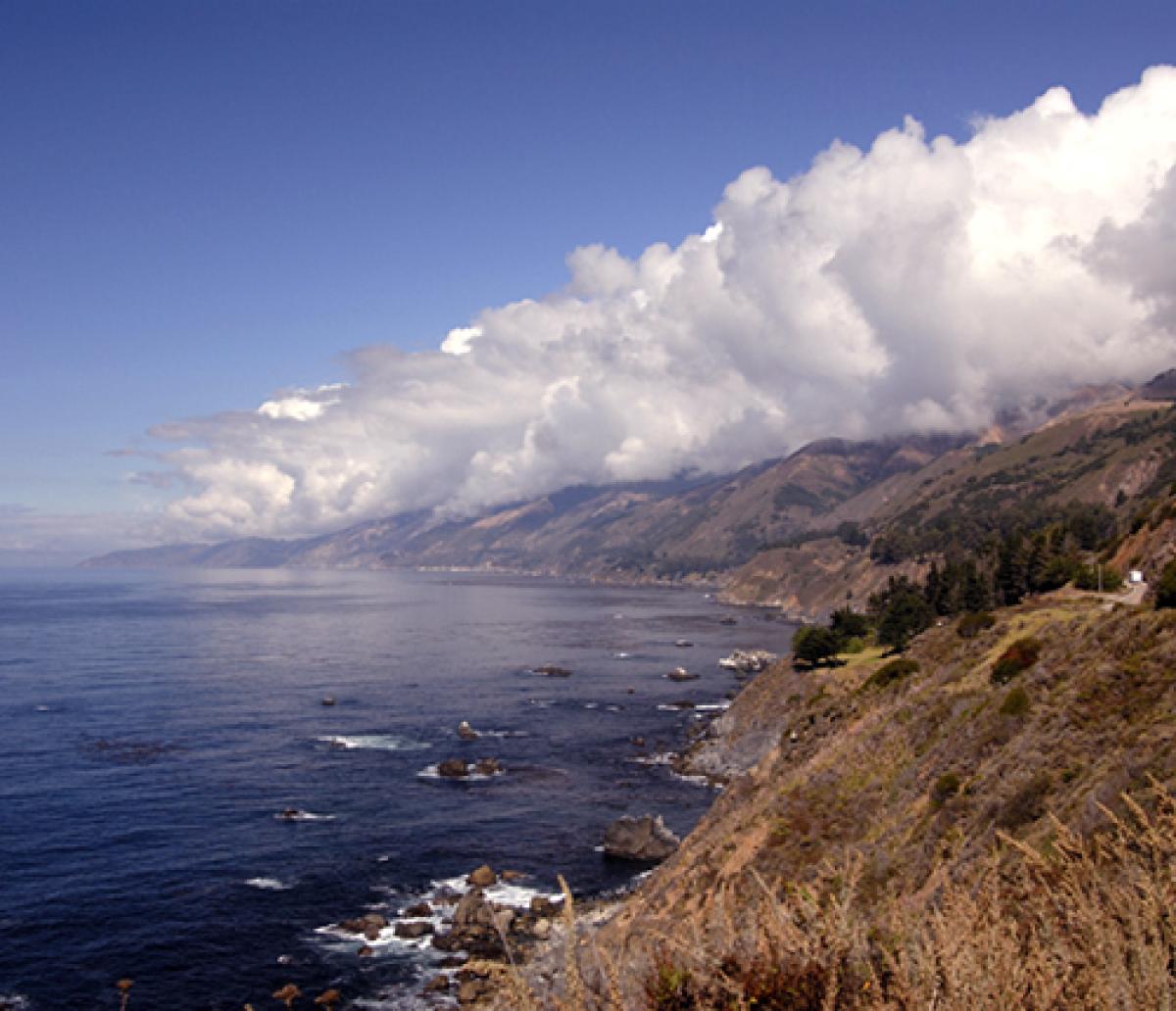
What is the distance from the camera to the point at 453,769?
86562 mm

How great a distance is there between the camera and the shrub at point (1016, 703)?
40219mm

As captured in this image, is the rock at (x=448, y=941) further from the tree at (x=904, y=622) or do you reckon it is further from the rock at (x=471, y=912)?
the tree at (x=904, y=622)

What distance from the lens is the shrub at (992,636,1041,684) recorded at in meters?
48.2

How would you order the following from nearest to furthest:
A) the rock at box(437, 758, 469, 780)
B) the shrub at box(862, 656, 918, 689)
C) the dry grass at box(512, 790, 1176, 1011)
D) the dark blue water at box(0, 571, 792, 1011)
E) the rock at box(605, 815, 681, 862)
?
the dry grass at box(512, 790, 1176, 1011), the dark blue water at box(0, 571, 792, 1011), the rock at box(605, 815, 681, 862), the shrub at box(862, 656, 918, 689), the rock at box(437, 758, 469, 780)

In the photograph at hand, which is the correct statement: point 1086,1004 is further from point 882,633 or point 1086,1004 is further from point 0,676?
point 0,676

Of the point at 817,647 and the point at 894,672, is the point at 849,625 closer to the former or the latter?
the point at 817,647

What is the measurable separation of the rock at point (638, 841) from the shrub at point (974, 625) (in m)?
29.7

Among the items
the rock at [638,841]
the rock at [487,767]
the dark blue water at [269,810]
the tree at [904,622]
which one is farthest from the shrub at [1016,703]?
the rock at [487,767]

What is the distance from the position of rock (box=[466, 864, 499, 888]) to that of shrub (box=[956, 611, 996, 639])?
41.8 metres

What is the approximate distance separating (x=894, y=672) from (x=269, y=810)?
187 ft

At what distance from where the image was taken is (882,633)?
357ft

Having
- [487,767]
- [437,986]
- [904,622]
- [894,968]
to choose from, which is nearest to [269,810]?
[487,767]

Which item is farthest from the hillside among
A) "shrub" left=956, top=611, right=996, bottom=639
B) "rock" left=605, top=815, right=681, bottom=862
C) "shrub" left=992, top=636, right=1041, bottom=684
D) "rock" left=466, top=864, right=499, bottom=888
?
→ "rock" left=466, top=864, right=499, bottom=888

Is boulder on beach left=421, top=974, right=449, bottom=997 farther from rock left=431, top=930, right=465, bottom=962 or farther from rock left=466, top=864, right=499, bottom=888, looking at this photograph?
rock left=466, top=864, right=499, bottom=888
